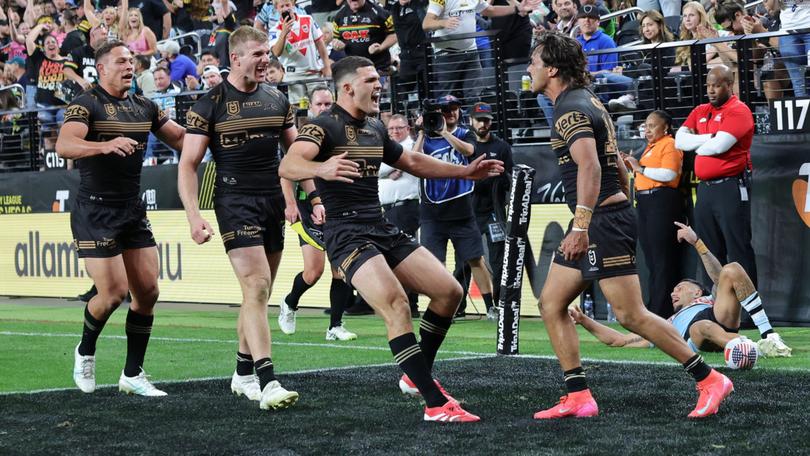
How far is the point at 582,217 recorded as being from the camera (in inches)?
269

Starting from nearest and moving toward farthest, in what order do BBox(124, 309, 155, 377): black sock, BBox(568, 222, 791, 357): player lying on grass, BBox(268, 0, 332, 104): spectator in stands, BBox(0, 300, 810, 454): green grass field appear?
BBox(0, 300, 810, 454): green grass field → BBox(124, 309, 155, 377): black sock → BBox(568, 222, 791, 357): player lying on grass → BBox(268, 0, 332, 104): spectator in stands

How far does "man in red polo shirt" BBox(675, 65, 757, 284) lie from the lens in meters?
11.3

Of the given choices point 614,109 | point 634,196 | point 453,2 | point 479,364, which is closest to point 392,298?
point 479,364

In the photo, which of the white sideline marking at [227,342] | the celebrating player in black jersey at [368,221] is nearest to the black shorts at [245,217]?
the celebrating player in black jersey at [368,221]

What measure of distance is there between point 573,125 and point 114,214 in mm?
3530

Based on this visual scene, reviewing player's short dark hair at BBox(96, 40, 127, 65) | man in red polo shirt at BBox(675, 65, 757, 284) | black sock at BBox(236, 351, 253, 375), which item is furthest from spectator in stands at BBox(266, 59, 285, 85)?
black sock at BBox(236, 351, 253, 375)

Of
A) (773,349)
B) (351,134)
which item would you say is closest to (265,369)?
(351,134)

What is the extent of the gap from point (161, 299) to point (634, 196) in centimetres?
830

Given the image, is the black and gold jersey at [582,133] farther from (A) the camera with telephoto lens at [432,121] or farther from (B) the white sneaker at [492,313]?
(B) the white sneaker at [492,313]

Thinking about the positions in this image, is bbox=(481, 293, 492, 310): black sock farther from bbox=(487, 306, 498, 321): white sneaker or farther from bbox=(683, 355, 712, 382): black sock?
bbox=(683, 355, 712, 382): black sock

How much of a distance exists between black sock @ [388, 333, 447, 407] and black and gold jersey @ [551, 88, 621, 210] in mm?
1244

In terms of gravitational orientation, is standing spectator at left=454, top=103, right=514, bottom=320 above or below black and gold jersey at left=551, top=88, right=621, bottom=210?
below

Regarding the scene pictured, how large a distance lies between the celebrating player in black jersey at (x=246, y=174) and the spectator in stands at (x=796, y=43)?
6.47m

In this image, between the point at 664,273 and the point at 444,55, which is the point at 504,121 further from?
the point at 664,273
